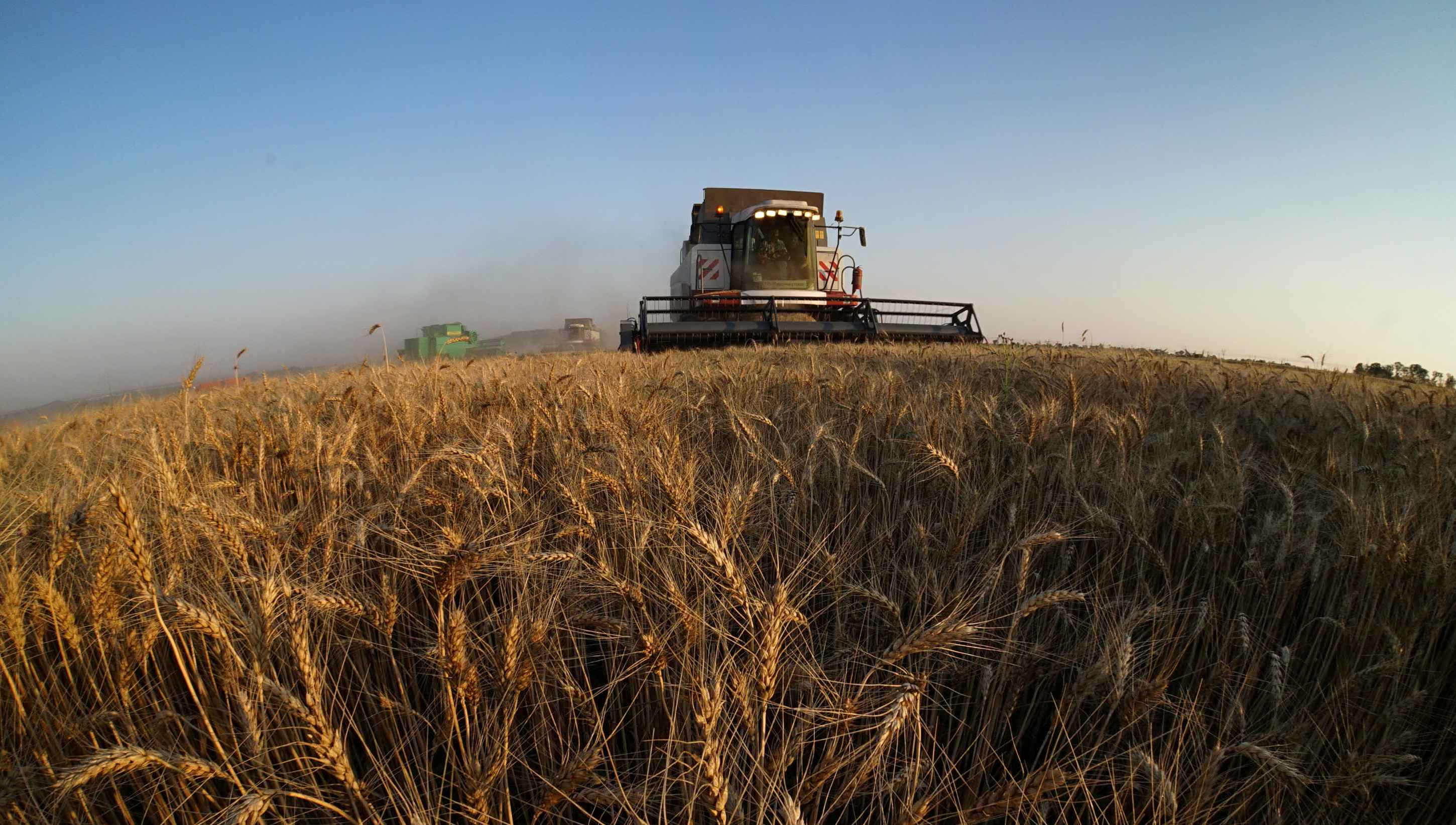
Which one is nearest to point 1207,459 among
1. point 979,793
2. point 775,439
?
point 775,439

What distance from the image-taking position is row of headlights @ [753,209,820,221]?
12.2 metres

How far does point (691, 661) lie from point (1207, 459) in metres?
2.58

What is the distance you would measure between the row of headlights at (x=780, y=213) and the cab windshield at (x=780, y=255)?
5 cm

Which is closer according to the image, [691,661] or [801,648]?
[691,661]

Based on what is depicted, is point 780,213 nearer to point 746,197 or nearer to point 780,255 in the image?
point 780,255

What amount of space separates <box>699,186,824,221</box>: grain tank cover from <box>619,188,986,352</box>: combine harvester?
0.08 metres

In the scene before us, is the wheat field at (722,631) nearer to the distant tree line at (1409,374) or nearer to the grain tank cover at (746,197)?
the distant tree line at (1409,374)

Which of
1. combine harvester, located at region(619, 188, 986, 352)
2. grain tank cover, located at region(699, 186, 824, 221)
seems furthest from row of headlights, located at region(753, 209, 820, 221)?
grain tank cover, located at region(699, 186, 824, 221)

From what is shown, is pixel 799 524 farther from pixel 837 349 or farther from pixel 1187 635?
pixel 837 349

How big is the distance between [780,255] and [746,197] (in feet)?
16.7

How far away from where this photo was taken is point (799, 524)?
1777mm

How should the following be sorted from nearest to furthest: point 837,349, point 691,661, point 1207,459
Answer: point 691,661 < point 1207,459 < point 837,349

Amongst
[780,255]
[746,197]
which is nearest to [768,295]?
[780,255]

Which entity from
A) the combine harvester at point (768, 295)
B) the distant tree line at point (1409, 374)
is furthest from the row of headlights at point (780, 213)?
the distant tree line at point (1409, 374)
